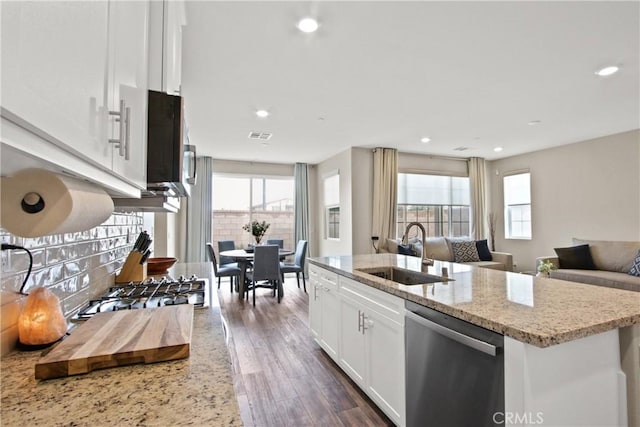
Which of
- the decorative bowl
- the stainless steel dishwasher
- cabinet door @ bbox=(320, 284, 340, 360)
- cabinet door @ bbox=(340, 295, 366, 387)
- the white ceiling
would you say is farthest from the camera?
cabinet door @ bbox=(320, 284, 340, 360)

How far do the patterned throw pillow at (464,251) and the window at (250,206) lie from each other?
3325mm

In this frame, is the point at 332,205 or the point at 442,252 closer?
the point at 442,252

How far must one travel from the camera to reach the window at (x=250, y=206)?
659cm

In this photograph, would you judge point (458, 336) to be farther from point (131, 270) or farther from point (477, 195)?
point (477, 195)

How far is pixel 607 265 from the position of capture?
176 inches

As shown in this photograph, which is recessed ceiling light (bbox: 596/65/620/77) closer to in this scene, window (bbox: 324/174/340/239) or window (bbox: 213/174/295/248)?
window (bbox: 324/174/340/239)

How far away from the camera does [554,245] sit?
565cm

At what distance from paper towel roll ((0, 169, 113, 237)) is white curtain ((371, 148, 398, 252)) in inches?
210

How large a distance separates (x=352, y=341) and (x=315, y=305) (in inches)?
31.1

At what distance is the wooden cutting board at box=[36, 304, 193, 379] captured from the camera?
0.81m

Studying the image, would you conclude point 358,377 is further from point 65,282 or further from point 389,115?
point 389,115

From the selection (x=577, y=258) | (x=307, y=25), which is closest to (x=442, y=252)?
(x=577, y=258)

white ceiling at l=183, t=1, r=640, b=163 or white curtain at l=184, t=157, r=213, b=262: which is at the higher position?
white ceiling at l=183, t=1, r=640, b=163

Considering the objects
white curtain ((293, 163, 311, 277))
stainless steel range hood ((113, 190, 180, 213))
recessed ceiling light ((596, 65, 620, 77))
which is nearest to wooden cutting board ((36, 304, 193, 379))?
stainless steel range hood ((113, 190, 180, 213))
